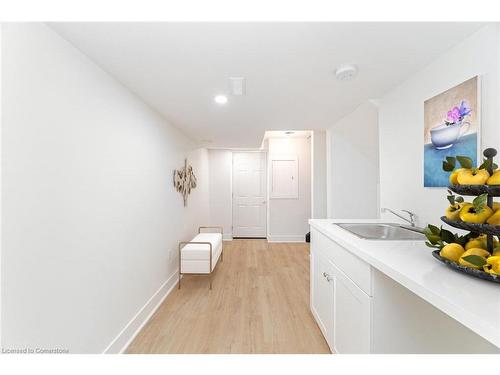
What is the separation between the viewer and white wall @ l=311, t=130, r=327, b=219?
389cm

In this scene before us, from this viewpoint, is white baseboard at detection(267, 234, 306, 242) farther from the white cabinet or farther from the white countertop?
the white countertop

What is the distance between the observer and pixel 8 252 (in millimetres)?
879

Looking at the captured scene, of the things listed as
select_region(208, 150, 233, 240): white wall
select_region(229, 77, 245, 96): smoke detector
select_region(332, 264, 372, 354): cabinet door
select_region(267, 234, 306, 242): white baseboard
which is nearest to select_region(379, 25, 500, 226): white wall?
select_region(332, 264, 372, 354): cabinet door

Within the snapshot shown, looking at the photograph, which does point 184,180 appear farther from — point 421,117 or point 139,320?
point 421,117

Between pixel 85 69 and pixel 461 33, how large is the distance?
219 cm

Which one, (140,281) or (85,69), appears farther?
(140,281)

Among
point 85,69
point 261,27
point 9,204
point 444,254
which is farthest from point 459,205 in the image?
point 85,69

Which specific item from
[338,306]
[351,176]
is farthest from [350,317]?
[351,176]

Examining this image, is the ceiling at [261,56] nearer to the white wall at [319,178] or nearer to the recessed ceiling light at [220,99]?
the recessed ceiling light at [220,99]

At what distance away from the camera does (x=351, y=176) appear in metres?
3.37

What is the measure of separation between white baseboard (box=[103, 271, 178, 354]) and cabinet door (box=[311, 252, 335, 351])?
1.59 metres

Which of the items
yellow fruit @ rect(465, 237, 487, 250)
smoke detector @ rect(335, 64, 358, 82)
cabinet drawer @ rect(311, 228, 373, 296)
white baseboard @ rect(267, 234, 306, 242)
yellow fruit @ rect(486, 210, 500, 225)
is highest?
smoke detector @ rect(335, 64, 358, 82)

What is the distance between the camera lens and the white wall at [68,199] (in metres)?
0.91
